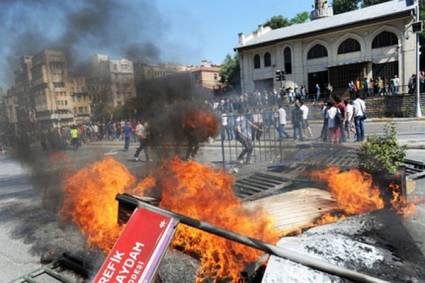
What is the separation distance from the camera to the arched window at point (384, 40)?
26.0 metres

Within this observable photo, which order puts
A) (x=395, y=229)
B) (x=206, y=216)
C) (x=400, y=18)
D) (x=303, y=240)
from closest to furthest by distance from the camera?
1. (x=303, y=240)
2. (x=206, y=216)
3. (x=395, y=229)
4. (x=400, y=18)

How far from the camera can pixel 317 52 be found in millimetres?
29906

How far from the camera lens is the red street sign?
7.86 feet

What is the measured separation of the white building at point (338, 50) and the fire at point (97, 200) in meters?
24.6

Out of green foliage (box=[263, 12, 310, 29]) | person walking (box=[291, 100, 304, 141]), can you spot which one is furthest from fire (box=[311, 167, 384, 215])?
green foliage (box=[263, 12, 310, 29])

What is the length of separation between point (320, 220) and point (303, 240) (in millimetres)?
1041

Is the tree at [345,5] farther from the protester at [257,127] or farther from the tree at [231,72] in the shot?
the protester at [257,127]

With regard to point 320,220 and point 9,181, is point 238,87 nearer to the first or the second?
point 9,181

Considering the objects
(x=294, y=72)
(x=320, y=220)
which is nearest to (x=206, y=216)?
(x=320, y=220)

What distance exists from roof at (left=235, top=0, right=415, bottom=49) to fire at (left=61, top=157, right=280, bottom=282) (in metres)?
25.0

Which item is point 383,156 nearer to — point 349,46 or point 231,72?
point 349,46

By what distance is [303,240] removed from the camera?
3.97 m

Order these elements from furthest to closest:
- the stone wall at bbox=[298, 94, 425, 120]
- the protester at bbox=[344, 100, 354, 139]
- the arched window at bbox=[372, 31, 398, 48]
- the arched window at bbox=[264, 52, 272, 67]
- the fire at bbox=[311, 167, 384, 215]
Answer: the arched window at bbox=[264, 52, 272, 67] → the arched window at bbox=[372, 31, 398, 48] → the stone wall at bbox=[298, 94, 425, 120] → the protester at bbox=[344, 100, 354, 139] → the fire at bbox=[311, 167, 384, 215]

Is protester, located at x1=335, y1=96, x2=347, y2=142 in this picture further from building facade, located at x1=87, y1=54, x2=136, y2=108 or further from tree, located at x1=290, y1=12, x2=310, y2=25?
tree, located at x1=290, y1=12, x2=310, y2=25
